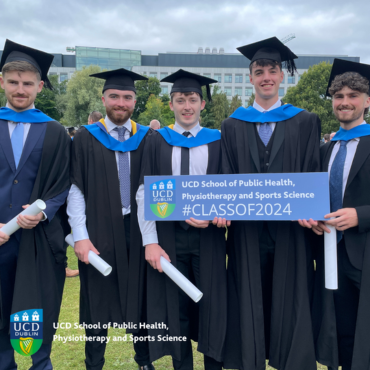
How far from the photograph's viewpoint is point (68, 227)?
2811 mm

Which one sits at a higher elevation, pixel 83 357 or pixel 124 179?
pixel 124 179

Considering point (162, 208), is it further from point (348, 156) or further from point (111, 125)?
point (348, 156)

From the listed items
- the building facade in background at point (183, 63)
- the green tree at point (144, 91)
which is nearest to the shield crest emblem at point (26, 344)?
the green tree at point (144, 91)

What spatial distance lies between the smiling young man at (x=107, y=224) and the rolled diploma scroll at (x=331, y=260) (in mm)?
1447

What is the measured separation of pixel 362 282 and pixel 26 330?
8.29 feet

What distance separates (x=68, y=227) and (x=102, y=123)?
3.25ft

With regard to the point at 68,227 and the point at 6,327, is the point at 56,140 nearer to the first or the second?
the point at 68,227

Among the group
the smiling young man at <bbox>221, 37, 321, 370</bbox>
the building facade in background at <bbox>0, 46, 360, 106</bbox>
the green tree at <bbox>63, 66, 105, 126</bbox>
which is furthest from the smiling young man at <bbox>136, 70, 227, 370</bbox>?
the building facade in background at <bbox>0, 46, 360, 106</bbox>

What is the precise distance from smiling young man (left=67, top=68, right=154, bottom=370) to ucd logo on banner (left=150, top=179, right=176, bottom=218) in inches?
14.3

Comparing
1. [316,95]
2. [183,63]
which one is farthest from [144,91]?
[183,63]

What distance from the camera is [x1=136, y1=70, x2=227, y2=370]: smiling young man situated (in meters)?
2.49

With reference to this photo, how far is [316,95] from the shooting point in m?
24.5

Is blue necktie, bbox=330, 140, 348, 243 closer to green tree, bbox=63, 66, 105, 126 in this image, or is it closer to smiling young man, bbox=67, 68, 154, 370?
smiling young man, bbox=67, 68, 154, 370

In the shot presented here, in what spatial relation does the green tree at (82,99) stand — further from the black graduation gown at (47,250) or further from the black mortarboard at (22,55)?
the black graduation gown at (47,250)
